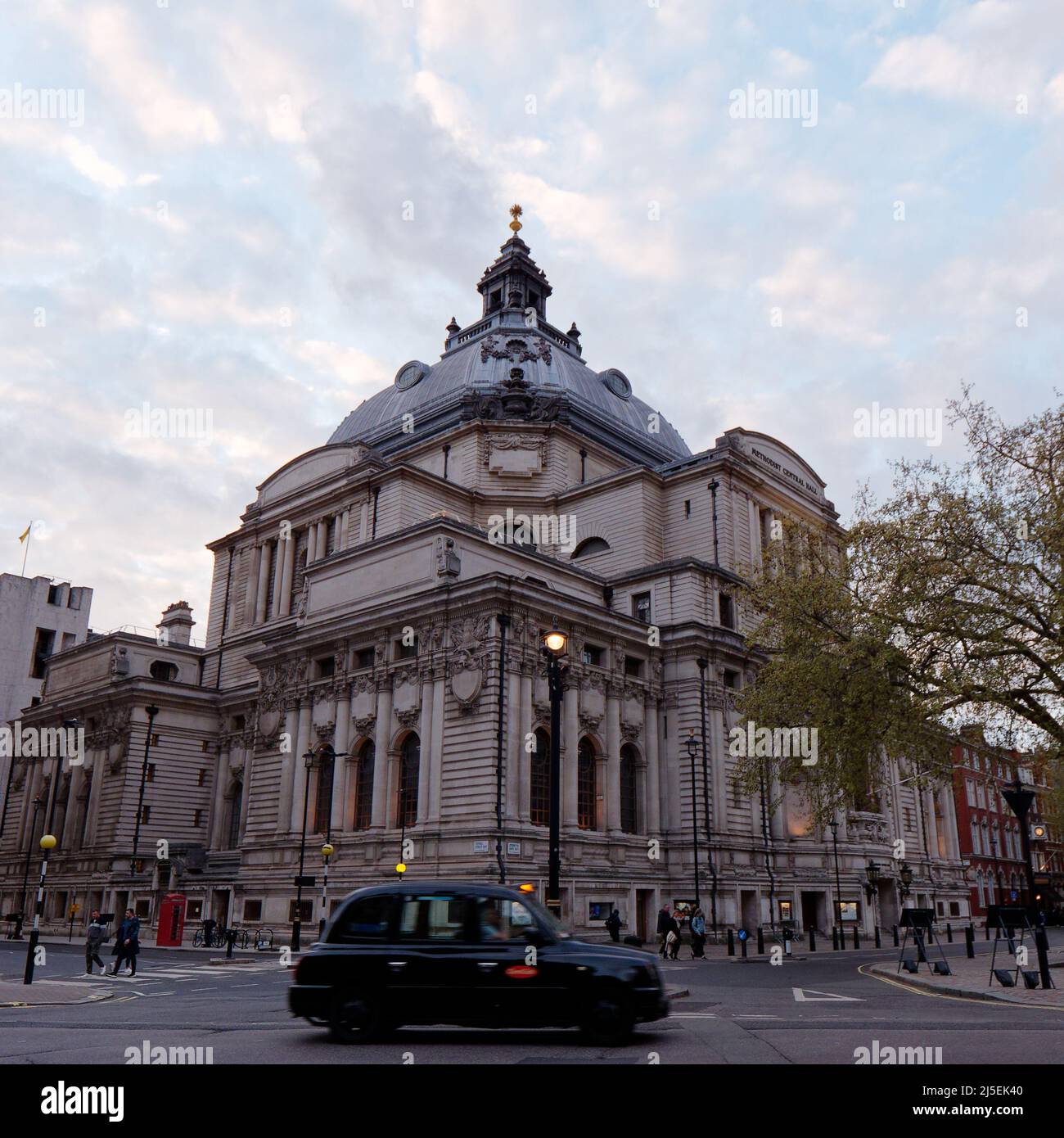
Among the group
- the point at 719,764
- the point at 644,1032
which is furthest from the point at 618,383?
the point at 644,1032

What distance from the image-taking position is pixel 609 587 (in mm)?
55594

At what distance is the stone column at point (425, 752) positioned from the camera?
1645 inches

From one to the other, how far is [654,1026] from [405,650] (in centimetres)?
3263

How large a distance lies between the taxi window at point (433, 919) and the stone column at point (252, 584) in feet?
191

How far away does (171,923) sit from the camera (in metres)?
42.4

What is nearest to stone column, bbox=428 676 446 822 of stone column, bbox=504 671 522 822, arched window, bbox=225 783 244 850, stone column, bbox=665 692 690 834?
stone column, bbox=504 671 522 822

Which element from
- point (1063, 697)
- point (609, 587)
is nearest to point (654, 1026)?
point (1063, 697)

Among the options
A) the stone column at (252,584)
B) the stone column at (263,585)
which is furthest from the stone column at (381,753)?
the stone column at (252,584)

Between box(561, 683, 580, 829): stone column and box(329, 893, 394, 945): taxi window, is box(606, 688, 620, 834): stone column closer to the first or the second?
box(561, 683, 580, 829): stone column

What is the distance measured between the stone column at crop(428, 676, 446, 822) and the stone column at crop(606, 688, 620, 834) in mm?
8332

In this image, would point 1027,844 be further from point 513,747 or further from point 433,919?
point 513,747

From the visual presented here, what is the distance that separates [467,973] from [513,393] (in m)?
59.1
